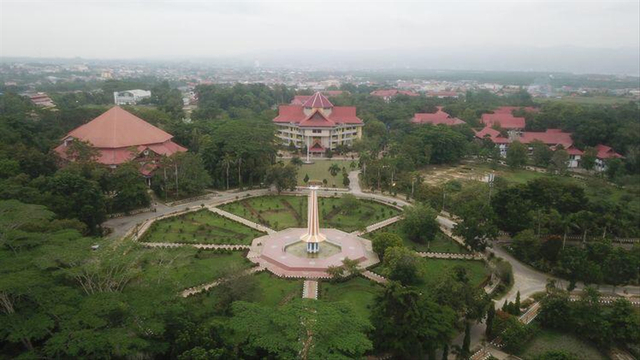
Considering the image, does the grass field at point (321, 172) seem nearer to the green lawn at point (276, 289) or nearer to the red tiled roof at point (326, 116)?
the red tiled roof at point (326, 116)

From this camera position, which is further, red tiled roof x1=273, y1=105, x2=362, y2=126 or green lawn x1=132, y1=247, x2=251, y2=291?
red tiled roof x1=273, y1=105, x2=362, y2=126

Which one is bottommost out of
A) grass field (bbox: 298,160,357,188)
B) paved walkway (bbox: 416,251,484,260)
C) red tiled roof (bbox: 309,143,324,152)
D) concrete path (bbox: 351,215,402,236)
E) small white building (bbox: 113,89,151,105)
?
paved walkway (bbox: 416,251,484,260)

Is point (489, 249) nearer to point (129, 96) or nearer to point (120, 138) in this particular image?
point (120, 138)

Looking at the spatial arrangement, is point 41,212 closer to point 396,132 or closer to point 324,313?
point 324,313

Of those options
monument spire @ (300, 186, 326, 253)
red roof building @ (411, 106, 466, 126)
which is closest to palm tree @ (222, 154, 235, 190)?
monument spire @ (300, 186, 326, 253)

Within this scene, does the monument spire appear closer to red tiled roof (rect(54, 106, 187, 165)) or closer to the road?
the road
